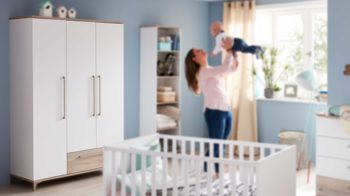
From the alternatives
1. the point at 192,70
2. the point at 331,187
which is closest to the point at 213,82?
the point at 192,70

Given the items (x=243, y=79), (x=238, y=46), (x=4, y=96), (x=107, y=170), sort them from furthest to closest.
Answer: (x=243, y=79) < (x=4, y=96) < (x=238, y=46) < (x=107, y=170)

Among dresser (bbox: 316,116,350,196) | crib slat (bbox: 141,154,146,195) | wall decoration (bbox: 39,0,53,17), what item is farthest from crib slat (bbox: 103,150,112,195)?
dresser (bbox: 316,116,350,196)

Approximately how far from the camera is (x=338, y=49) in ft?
14.1

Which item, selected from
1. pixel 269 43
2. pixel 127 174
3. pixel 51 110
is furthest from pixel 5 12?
pixel 269 43

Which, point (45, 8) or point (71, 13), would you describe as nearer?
point (45, 8)

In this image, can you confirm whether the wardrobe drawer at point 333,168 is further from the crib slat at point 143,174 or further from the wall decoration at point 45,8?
the wall decoration at point 45,8

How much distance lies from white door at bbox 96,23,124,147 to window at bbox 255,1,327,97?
191 cm

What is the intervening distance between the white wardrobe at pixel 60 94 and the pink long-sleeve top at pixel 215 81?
0.95 m

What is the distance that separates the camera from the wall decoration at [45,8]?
15.0ft

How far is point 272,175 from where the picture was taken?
126 inches

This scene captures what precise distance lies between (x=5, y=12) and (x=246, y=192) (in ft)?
9.17

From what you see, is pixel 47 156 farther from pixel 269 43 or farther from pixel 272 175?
pixel 269 43

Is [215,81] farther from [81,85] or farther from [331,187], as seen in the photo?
[331,187]

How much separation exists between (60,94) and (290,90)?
8.98 ft
